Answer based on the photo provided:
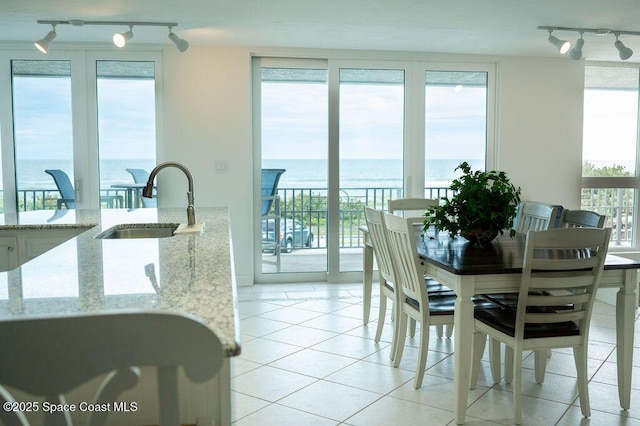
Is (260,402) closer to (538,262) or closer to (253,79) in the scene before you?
(538,262)

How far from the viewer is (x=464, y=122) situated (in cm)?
586

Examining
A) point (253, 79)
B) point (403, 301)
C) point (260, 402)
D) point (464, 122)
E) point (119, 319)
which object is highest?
point (253, 79)

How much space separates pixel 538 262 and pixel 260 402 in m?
1.47

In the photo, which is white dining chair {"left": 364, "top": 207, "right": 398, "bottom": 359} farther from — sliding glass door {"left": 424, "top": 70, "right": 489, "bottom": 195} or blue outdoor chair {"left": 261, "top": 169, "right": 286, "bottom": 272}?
sliding glass door {"left": 424, "top": 70, "right": 489, "bottom": 195}

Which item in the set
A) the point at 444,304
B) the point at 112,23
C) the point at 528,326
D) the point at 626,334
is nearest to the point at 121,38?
the point at 112,23

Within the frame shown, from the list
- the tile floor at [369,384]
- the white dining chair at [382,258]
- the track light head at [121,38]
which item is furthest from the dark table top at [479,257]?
the track light head at [121,38]

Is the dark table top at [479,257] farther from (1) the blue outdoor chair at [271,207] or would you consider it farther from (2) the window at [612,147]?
(2) the window at [612,147]

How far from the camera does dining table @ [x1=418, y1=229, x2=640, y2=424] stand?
2.46 metres

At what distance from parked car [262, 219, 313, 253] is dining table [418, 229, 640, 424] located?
2.88 meters

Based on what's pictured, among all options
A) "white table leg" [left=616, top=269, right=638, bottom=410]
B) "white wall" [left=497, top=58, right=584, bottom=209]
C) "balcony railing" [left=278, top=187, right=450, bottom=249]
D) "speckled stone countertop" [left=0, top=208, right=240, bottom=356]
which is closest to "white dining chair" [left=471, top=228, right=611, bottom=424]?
"white table leg" [left=616, top=269, right=638, bottom=410]

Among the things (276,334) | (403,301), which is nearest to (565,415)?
(403,301)

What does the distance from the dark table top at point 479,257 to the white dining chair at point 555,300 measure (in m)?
0.11

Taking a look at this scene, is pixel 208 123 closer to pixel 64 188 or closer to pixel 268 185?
pixel 268 185

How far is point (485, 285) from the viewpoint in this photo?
248 centimetres
